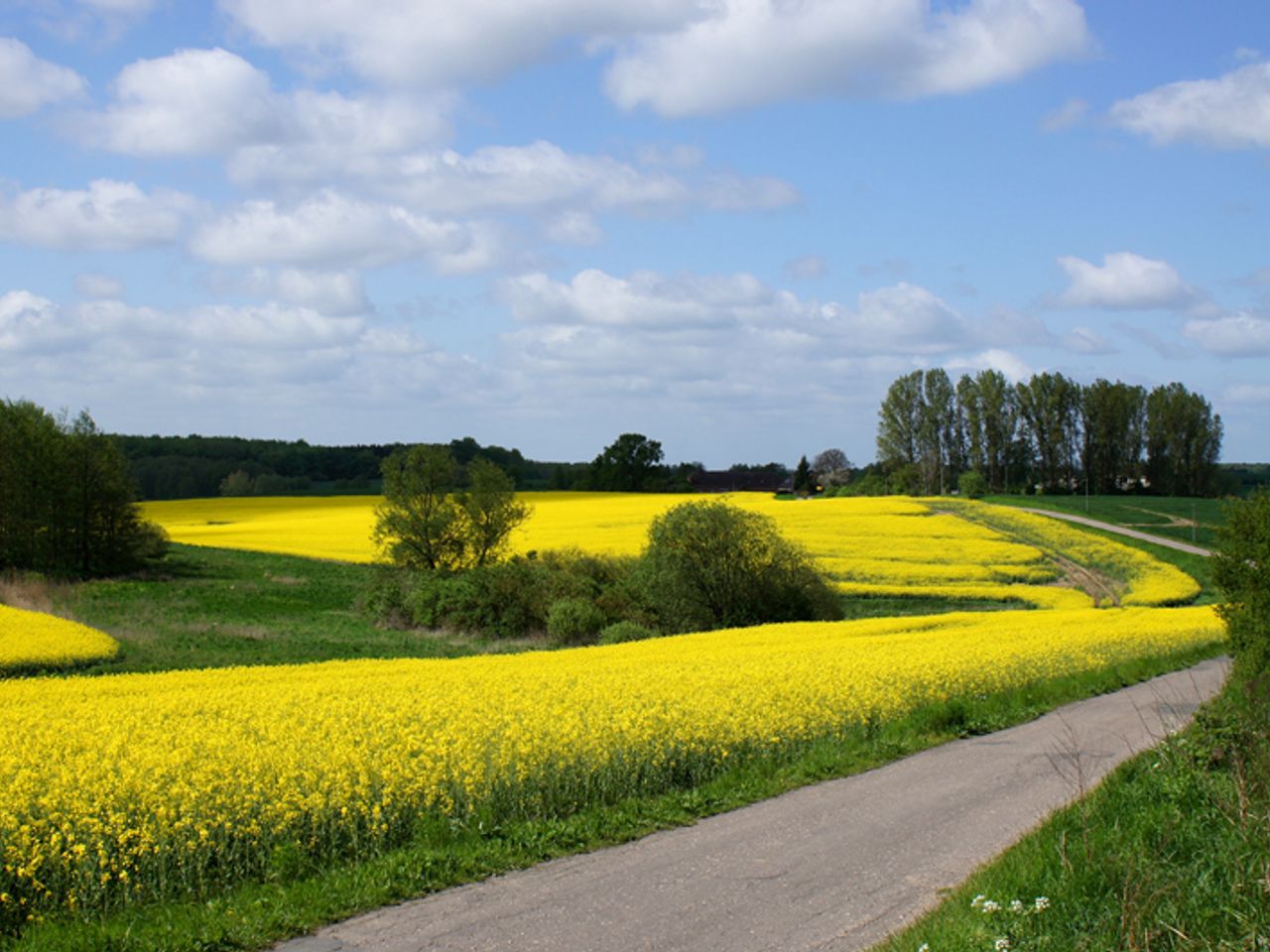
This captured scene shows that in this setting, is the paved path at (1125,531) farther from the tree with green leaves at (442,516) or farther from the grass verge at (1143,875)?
the grass verge at (1143,875)

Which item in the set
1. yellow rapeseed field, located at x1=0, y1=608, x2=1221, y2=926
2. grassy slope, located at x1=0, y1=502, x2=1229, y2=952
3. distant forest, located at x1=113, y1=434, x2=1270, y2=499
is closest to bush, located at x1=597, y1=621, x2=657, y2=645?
grassy slope, located at x1=0, y1=502, x2=1229, y2=952

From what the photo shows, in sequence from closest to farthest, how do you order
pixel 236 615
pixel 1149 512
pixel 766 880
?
pixel 766 880, pixel 236 615, pixel 1149 512

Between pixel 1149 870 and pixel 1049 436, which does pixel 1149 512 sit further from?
pixel 1149 870

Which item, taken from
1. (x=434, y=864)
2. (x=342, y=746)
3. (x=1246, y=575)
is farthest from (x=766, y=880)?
(x=1246, y=575)

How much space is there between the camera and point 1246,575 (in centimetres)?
1923

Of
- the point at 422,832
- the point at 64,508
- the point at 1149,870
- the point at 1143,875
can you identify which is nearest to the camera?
the point at 1143,875

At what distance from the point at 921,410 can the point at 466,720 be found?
111 metres

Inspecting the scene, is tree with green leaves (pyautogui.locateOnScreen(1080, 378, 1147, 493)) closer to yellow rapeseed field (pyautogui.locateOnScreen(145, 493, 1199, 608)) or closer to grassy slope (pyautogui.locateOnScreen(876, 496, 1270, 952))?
yellow rapeseed field (pyautogui.locateOnScreen(145, 493, 1199, 608))

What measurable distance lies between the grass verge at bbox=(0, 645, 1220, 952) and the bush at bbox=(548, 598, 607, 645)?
24.6 m

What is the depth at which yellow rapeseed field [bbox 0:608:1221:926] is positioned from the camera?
9.32 m

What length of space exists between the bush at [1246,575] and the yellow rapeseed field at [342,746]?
3534 mm

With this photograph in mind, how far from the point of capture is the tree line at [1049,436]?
363ft

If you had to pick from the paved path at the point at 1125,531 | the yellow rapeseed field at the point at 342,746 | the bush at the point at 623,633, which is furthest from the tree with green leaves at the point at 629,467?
the yellow rapeseed field at the point at 342,746

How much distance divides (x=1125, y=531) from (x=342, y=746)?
2671 inches
